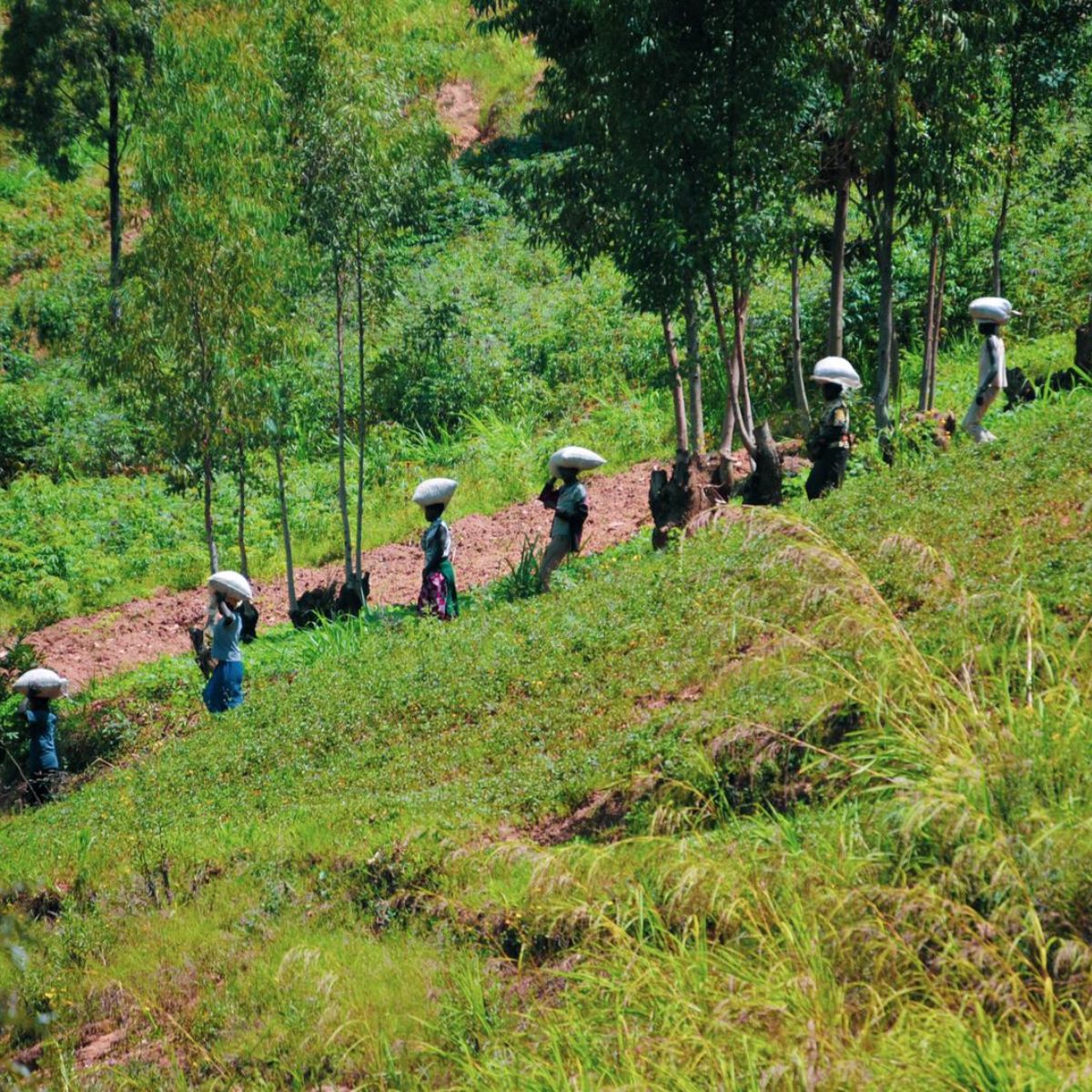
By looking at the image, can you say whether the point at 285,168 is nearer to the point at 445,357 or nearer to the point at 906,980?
the point at 445,357

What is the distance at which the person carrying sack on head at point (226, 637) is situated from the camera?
1130cm

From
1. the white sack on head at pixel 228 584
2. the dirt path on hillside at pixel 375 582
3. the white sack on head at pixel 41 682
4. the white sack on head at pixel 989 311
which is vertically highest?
the white sack on head at pixel 989 311

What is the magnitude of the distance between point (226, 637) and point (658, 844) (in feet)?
20.4

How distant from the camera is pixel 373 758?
953 centimetres

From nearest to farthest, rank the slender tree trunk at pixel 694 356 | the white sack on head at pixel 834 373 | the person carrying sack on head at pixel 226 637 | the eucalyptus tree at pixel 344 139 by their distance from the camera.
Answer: the white sack on head at pixel 834 373
the person carrying sack on head at pixel 226 637
the slender tree trunk at pixel 694 356
the eucalyptus tree at pixel 344 139

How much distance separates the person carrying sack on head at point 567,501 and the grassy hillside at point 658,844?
1.47 meters

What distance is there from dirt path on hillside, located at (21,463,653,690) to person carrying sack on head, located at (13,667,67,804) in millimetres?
3616

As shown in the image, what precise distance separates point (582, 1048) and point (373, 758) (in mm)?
4865

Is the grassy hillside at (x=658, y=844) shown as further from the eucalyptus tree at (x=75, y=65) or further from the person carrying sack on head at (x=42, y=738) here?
the eucalyptus tree at (x=75, y=65)

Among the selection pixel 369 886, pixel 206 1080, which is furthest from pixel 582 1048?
pixel 369 886

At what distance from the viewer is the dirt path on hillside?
16.5 m

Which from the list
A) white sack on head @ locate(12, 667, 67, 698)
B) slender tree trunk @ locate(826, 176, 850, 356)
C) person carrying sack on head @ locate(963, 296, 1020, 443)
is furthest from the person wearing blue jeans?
slender tree trunk @ locate(826, 176, 850, 356)

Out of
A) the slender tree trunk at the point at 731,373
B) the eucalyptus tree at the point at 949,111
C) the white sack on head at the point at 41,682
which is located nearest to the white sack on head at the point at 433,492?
the slender tree trunk at the point at 731,373

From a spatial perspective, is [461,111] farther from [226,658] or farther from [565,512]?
[226,658]
